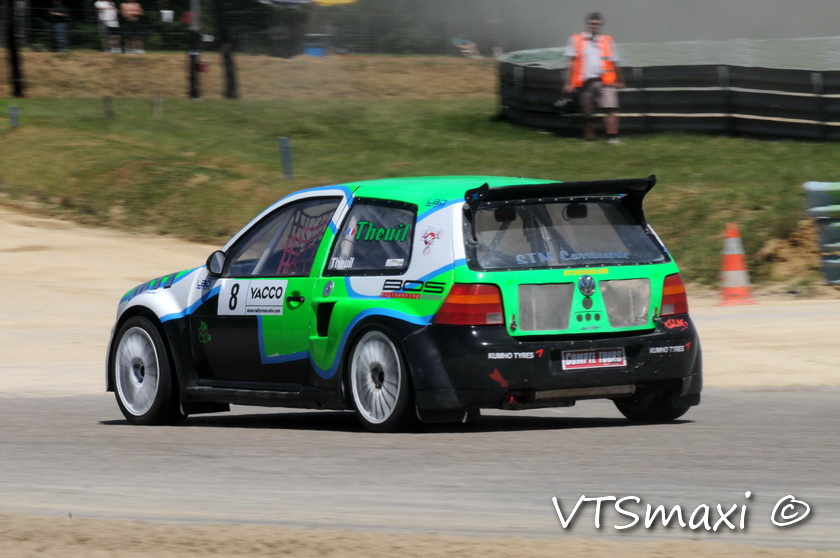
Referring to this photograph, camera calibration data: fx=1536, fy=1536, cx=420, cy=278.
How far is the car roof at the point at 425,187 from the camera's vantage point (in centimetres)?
896

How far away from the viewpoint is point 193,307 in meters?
10.0

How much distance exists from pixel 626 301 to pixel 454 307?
3.51 ft

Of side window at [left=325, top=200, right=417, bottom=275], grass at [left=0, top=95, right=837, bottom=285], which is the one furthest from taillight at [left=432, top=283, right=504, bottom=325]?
grass at [left=0, top=95, right=837, bottom=285]

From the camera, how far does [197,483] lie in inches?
295

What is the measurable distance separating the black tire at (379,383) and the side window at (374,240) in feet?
1.41

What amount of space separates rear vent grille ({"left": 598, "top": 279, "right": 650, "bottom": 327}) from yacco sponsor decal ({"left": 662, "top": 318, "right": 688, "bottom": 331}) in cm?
15

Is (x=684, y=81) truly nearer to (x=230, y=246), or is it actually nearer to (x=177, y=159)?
(x=177, y=159)

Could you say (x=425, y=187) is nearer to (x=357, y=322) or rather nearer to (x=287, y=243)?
(x=357, y=322)

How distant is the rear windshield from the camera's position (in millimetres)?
8766

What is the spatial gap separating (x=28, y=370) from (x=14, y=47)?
23429mm

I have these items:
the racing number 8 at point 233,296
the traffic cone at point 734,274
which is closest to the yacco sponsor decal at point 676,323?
the racing number 8 at point 233,296

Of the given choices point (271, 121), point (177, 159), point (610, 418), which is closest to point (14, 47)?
point (271, 121)

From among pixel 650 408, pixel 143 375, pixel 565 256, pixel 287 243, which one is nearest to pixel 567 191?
pixel 565 256

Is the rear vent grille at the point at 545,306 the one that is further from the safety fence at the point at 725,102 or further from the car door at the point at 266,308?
the safety fence at the point at 725,102
